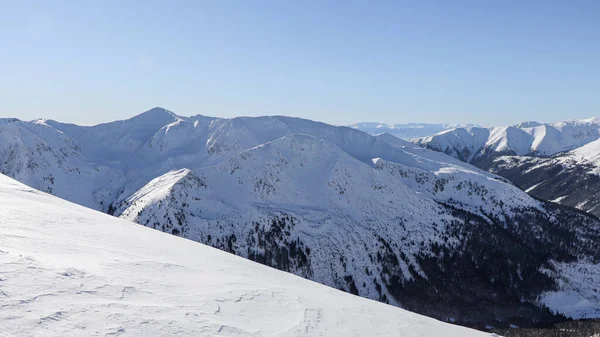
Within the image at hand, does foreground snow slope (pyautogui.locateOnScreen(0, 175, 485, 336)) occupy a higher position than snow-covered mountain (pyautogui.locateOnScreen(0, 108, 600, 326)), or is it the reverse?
foreground snow slope (pyautogui.locateOnScreen(0, 175, 485, 336))

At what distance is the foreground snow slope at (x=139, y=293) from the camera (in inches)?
576

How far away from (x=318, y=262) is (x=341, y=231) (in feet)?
79.8

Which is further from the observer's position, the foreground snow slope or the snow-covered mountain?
the snow-covered mountain

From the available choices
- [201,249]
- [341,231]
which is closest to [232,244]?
[341,231]

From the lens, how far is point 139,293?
61.2 feet

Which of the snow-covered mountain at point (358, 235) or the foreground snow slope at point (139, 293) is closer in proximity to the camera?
the foreground snow slope at point (139, 293)

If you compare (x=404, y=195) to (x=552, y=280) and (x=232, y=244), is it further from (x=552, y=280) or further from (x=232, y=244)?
(x=232, y=244)

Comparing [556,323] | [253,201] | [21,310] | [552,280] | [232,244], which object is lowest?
[556,323]

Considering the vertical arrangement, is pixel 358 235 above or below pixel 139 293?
below

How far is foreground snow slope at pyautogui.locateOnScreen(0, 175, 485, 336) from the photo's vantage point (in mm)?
14641

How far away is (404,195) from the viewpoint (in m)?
198

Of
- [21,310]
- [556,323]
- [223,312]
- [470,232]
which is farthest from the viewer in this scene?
[470,232]

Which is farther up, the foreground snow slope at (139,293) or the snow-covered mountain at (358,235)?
the foreground snow slope at (139,293)

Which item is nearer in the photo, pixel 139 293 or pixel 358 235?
pixel 139 293
